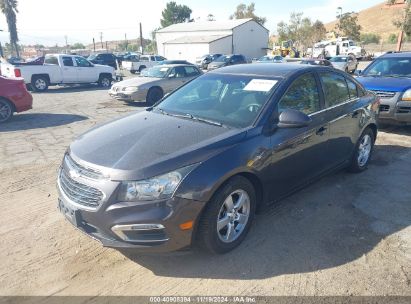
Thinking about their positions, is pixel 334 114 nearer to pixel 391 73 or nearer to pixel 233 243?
pixel 233 243

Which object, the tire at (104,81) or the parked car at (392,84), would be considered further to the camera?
the tire at (104,81)

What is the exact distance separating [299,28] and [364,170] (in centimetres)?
6501

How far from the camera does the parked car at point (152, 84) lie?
39.5 feet

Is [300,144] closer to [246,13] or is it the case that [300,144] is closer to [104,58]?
[104,58]

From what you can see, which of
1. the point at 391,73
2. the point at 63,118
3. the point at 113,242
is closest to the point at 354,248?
the point at 113,242

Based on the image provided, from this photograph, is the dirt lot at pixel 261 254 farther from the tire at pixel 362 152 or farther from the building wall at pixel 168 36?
the building wall at pixel 168 36

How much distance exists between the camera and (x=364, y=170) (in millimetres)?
5652

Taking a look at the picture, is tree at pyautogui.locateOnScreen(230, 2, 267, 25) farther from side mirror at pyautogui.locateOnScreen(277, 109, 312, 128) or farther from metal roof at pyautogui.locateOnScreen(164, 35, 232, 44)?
side mirror at pyautogui.locateOnScreen(277, 109, 312, 128)

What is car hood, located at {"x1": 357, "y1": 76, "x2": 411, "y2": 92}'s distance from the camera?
7.59m

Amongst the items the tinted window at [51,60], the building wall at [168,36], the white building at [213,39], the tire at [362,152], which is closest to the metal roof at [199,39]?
the white building at [213,39]

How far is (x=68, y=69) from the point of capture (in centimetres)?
1672

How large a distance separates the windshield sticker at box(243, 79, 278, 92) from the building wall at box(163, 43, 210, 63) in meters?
43.3

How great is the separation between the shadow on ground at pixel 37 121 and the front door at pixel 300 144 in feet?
23.2

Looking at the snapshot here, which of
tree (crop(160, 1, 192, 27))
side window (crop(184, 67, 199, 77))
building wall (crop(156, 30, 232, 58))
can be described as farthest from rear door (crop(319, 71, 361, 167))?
tree (crop(160, 1, 192, 27))
